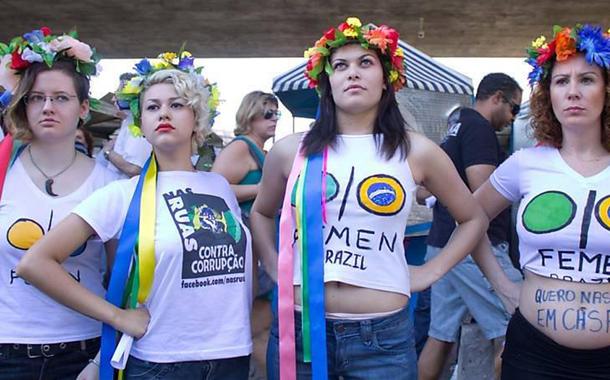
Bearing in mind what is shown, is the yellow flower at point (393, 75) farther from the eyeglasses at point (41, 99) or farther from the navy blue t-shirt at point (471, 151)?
the navy blue t-shirt at point (471, 151)

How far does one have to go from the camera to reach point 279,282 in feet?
7.29

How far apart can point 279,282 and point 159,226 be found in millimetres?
476

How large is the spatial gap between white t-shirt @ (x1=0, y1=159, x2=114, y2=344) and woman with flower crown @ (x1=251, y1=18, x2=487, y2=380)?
0.74 m

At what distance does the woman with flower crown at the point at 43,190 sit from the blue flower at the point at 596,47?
190 centimetres

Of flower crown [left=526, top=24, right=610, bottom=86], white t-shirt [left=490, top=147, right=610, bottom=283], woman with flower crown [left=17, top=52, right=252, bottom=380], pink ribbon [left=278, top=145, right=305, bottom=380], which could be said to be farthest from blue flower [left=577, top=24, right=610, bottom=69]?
woman with flower crown [left=17, top=52, right=252, bottom=380]

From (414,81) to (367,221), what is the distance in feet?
11.2

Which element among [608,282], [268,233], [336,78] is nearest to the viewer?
[608,282]

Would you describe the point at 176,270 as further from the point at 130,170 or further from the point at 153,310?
the point at 130,170

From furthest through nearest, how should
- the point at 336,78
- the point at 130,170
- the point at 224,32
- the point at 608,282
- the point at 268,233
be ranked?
the point at 224,32 < the point at 130,170 < the point at 268,233 < the point at 336,78 < the point at 608,282

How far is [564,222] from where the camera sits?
213 cm

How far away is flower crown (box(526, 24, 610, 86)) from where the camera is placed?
7.30ft

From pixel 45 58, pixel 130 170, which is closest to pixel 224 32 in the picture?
pixel 130 170

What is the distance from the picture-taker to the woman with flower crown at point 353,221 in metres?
2.12

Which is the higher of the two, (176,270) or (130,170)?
(130,170)
